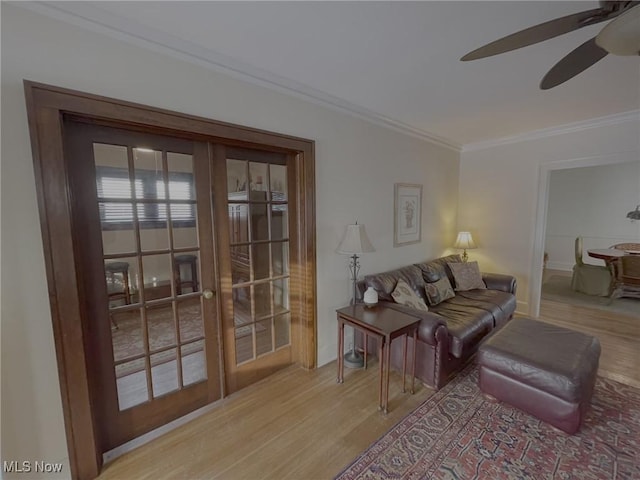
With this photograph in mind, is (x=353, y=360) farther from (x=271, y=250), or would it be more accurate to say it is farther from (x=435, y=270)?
(x=435, y=270)

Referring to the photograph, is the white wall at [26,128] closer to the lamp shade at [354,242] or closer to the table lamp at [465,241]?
the lamp shade at [354,242]

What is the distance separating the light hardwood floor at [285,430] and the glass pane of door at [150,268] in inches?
14.1

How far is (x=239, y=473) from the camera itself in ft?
5.30

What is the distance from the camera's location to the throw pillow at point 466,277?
3510mm

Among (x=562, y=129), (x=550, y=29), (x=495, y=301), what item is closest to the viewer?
(x=550, y=29)

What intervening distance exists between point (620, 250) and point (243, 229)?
20.2 ft

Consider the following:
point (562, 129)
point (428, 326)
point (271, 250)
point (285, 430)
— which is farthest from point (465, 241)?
point (285, 430)

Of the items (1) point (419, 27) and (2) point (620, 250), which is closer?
(1) point (419, 27)

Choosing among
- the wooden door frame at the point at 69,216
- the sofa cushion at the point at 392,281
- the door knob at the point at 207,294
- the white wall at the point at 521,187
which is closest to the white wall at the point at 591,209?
the white wall at the point at 521,187

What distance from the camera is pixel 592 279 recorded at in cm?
449

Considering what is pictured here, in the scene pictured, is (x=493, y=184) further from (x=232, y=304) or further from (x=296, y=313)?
(x=232, y=304)

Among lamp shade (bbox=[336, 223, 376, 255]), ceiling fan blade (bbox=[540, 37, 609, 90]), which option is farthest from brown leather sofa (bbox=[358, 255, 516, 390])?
ceiling fan blade (bbox=[540, 37, 609, 90])

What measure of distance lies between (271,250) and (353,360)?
4.35 ft

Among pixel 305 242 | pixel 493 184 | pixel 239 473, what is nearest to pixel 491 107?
pixel 493 184
